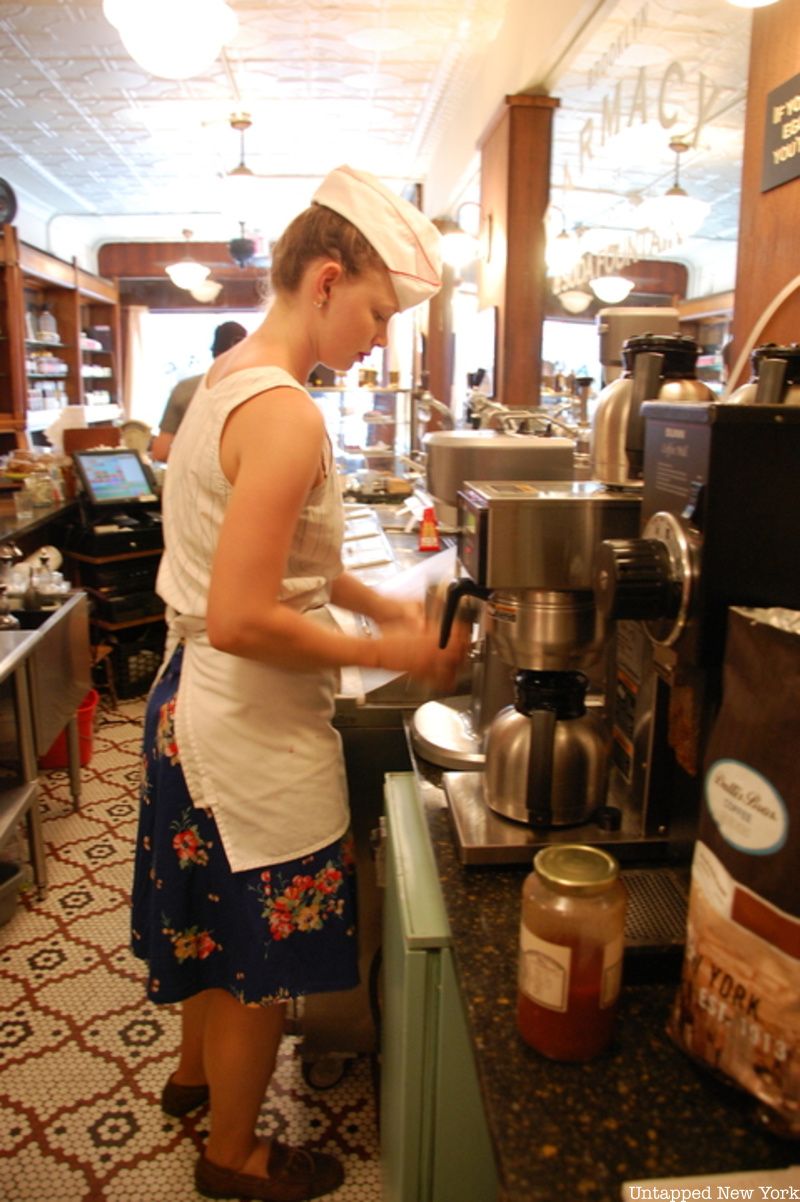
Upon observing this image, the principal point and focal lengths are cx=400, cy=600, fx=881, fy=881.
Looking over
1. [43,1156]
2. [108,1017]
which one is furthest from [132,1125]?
[108,1017]

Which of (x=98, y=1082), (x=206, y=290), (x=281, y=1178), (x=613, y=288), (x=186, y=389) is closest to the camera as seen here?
(x=281, y=1178)

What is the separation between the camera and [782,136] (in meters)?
1.58

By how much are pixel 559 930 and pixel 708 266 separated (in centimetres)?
809

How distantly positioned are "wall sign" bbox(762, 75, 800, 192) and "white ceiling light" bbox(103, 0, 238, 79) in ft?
7.34

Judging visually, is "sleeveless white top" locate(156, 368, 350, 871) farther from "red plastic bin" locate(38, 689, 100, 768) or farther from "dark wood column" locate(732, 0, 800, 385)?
"red plastic bin" locate(38, 689, 100, 768)

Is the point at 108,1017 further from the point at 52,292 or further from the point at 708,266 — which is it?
the point at 52,292

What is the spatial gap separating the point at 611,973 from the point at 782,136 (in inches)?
59.3

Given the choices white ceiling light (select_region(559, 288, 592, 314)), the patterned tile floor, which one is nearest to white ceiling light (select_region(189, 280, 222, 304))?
white ceiling light (select_region(559, 288, 592, 314))

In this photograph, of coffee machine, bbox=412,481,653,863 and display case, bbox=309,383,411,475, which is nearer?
coffee machine, bbox=412,481,653,863

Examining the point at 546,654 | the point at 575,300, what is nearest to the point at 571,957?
the point at 546,654

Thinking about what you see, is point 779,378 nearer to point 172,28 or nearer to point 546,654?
point 546,654

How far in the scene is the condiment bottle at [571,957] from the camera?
28.2 inches

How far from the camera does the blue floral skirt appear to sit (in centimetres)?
130

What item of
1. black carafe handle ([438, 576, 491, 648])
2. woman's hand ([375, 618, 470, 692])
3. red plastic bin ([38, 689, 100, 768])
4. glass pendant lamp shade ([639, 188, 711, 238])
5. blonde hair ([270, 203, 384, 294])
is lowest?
red plastic bin ([38, 689, 100, 768])
